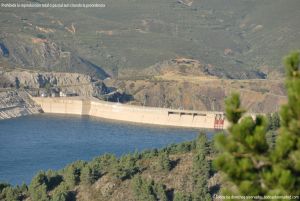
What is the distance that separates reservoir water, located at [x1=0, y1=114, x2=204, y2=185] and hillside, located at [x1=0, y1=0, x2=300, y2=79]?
24.6 meters

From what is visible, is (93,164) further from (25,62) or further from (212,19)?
(212,19)

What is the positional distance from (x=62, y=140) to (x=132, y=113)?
15565 millimetres

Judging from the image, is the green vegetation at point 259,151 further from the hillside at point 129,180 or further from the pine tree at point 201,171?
the hillside at point 129,180

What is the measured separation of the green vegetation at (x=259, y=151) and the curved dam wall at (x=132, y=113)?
182 feet

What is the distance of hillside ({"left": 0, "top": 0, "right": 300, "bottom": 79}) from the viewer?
103m

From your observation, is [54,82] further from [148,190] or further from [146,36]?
[148,190]

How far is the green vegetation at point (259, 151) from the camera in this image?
9484mm

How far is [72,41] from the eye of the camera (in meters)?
115

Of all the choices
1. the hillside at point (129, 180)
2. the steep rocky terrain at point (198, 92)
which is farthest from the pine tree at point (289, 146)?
the steep rocky terrain at point (198, 92)

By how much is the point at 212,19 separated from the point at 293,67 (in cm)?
13384

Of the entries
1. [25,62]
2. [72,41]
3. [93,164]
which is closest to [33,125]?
[93,164]

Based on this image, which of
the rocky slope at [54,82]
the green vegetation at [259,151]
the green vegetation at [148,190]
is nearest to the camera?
the green vegetation at [259,151]

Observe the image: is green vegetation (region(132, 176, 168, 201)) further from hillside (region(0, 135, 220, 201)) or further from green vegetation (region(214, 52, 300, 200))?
green vegetation (region(214, 52, 300, 200))

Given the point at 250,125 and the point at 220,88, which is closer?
the point at 250,125
